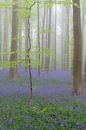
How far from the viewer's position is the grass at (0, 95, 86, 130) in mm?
7078

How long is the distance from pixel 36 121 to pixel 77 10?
7.07 metres

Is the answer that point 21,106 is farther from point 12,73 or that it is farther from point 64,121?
Answer: point 12,73

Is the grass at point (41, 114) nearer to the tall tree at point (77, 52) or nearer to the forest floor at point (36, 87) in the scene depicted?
the forest floor at point (36, 87)

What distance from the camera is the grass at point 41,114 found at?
23.2 feet

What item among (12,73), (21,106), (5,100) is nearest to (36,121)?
(21,106)

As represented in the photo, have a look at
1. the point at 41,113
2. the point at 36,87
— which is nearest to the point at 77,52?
the point at 36,87

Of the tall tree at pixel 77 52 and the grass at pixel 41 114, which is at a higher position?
the tall tree at pixel 77 52

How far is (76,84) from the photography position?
13.5 metres

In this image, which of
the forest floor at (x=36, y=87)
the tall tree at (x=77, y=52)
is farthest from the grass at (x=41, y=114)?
the tall tree at (x=77, y=52)

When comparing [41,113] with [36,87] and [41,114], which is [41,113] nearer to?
[41,114]

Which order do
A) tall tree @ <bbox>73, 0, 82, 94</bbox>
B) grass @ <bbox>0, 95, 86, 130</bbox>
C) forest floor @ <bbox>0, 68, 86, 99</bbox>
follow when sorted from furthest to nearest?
1. tall tree @ <bbox>73, 0, 82, 94</bbox>
2. forest floor @ <bbox>0, 68, 86, 99</bbox>
3. grass @ <bbox>0, 95, 86, 130</bbox>

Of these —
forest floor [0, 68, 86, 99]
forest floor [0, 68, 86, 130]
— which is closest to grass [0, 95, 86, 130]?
forest floor [0, 68, 86, 130]

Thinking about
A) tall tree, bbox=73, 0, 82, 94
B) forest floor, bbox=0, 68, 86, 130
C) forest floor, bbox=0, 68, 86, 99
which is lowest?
forest floor, bbox=0, 68, 86, 99

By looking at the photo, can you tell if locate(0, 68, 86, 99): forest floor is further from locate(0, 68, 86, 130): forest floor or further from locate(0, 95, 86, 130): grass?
locate(0, 95, 86, 130): grass
